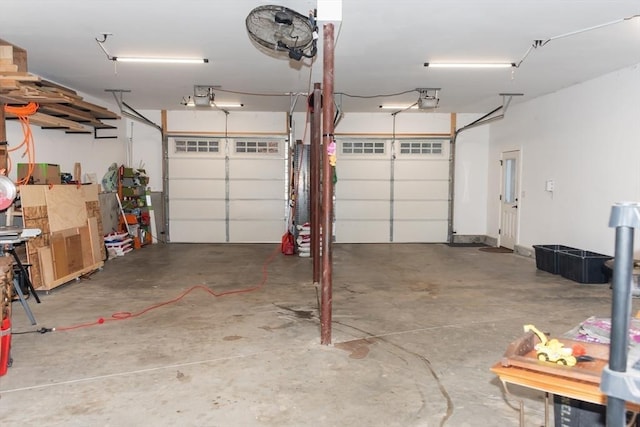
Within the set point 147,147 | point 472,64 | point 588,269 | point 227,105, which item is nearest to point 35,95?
point 227,105

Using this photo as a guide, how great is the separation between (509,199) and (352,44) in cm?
576

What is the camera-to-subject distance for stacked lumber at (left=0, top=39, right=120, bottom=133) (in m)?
4.70

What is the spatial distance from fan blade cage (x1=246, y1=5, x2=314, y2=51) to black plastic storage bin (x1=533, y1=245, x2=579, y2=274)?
516 centimetres

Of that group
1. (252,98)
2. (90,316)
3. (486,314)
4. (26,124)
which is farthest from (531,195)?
(26,124)

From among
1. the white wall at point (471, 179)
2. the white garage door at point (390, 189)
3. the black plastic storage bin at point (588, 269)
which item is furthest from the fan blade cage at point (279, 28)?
the white wall at point (471, 179)

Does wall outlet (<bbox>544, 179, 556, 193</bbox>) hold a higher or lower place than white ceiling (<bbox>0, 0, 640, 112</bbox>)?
lower

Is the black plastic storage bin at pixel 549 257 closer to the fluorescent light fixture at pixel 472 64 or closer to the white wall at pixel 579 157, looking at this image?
the white wall at pixel 579 157

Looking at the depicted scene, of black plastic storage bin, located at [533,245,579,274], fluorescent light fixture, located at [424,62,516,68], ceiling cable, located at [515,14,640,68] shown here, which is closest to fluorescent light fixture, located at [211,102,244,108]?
fluorescent light fixture, located at [424,62,516,68]

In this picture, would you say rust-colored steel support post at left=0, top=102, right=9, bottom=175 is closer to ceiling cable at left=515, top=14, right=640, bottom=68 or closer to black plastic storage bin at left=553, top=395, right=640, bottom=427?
black plastic storage bin at left=553, top=395, right=640, bottom=427

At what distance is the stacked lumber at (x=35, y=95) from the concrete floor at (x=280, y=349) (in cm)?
232

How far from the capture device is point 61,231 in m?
5.87

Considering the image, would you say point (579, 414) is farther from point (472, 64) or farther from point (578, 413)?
point (472, 64)

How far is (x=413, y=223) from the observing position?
10.4m

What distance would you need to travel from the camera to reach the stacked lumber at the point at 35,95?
4695mm
